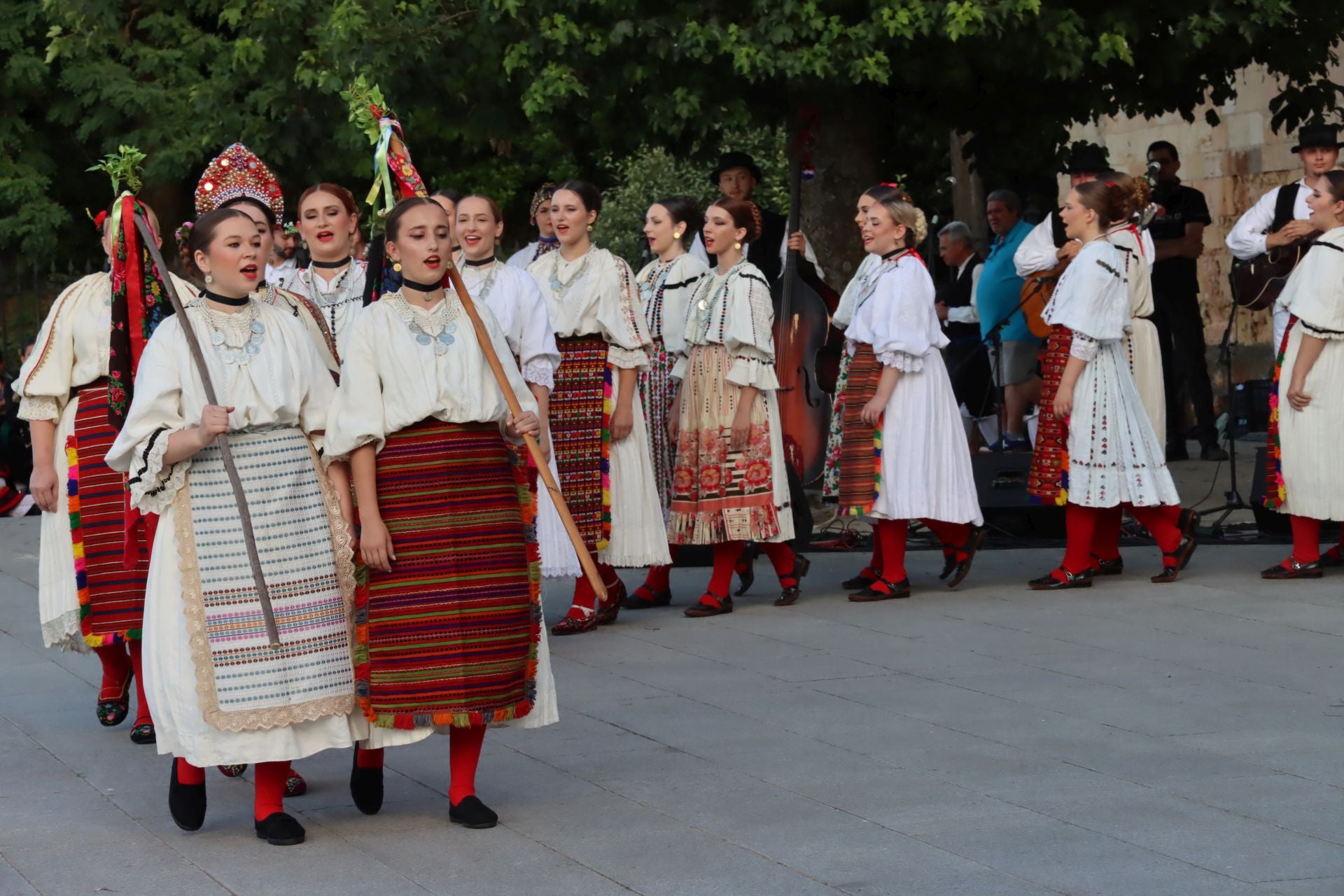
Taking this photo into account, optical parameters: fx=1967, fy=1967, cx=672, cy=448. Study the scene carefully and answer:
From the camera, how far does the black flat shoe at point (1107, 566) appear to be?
32.0ft

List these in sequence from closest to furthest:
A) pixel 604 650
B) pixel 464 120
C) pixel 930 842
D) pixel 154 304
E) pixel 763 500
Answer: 1. pixel 930 842
2. pixel 154 304
3. pixel 604 650
4. pixel 763 500
5. pixel 464 120

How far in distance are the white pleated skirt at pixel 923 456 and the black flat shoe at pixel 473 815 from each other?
4020mm

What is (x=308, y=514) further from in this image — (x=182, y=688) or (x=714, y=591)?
(x=714, y=591)

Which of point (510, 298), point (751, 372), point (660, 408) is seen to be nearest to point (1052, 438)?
point (751, 372)

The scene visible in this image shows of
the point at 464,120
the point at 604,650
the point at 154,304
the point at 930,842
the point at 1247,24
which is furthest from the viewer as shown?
the point at 464,120

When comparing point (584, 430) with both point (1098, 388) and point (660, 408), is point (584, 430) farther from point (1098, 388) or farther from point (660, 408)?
point (1098, 388)

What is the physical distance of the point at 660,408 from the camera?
9508mm

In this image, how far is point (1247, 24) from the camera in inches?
424

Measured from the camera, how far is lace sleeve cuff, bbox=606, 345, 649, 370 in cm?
862

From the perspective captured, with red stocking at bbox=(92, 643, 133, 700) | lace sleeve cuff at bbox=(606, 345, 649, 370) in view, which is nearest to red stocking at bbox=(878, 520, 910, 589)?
lace sleeve cuff at bbox=(606, 345, 649, 370)

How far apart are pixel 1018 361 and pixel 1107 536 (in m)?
3.26

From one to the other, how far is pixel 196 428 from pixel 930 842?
7.26ft

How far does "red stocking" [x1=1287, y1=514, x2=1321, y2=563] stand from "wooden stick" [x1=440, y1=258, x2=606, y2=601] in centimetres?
511

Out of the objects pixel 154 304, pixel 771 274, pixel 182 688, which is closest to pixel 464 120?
pixel 771 274
